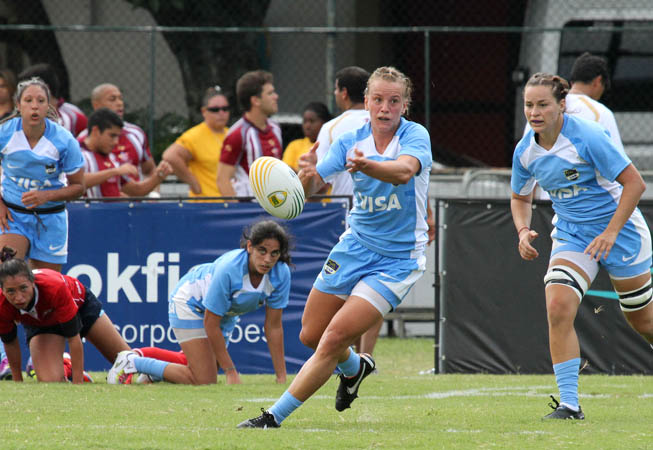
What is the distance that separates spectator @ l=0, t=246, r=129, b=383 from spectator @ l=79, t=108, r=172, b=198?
1.80 meters

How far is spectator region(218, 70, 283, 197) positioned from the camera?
1105 centimetres

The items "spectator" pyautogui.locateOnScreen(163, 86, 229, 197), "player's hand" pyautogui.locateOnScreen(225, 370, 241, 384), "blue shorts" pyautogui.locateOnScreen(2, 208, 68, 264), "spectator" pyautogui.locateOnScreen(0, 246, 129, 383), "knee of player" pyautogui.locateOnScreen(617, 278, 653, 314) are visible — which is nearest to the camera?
"knee of player" pyautogui.locateOnScreen(617, 278, 653, 314)

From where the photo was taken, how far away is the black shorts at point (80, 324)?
867 cm

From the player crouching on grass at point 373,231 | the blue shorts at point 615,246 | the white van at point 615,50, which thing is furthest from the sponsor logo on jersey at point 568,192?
the white van at point 615,50

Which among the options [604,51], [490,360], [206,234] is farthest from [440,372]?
[604,51]

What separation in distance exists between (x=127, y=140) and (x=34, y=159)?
2.21 m

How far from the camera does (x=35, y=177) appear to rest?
30.6 ft

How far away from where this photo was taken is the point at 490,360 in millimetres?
10070

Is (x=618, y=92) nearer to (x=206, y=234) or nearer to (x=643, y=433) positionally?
(x=206, y=234)

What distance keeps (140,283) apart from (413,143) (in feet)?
14.9

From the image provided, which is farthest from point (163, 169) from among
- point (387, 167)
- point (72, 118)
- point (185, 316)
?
point (387, 167)

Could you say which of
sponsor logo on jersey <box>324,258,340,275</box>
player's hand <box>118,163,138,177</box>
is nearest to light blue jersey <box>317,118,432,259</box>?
sponsor logo on jersey <box>324,258,340,275</box>

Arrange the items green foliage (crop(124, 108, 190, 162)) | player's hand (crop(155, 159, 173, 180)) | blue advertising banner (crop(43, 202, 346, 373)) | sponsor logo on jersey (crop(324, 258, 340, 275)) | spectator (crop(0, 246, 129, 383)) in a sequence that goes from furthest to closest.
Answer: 1. green foliage (crop(124, 108, 190, 162))
2. player's hand (crop(155, 159, 173, 180))
3. blue advertising banner (crop(43, 202, 346, 373))
4. spectator (crop(0, 246, 129, 383))
5. sponsor logo on jersey (crop(324, 258, 340, 275))

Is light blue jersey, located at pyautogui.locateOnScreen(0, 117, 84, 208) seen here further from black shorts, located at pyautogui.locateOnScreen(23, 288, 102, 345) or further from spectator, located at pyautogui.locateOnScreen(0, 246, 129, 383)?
black shorts, located at pyautogui.locateOnScreen(23, 288, 102, 345)
